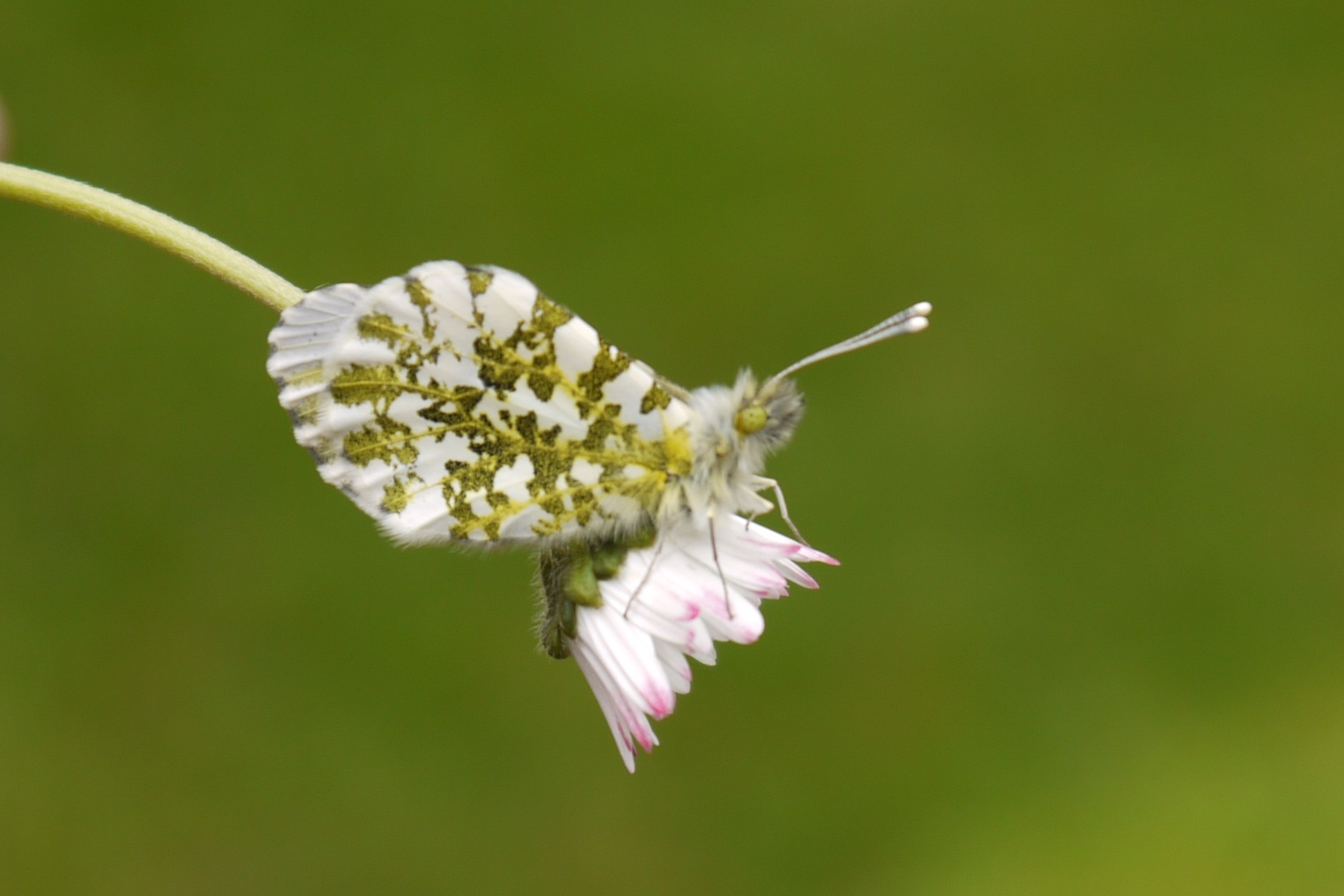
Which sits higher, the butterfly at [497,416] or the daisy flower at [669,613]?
the butterfly at [497,416]

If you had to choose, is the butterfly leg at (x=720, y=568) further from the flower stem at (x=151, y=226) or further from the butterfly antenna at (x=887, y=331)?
the flower stem at (x=151, y=226)

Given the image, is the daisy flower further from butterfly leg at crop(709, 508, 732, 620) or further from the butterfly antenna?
the butterfly antenna

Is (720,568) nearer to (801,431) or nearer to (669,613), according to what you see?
(669,613)

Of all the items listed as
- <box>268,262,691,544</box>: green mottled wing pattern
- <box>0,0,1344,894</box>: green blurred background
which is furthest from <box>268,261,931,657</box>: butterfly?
<box>0,0,1344,894</box>: green blurred background

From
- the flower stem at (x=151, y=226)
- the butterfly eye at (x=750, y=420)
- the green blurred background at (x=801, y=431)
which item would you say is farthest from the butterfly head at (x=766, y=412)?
the green blurred background at (x=801, y=431)

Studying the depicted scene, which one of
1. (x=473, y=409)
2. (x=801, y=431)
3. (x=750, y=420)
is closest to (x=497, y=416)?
(x=473, y=409)
